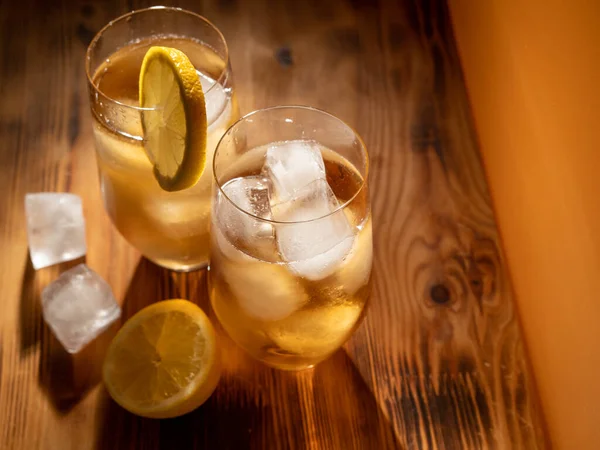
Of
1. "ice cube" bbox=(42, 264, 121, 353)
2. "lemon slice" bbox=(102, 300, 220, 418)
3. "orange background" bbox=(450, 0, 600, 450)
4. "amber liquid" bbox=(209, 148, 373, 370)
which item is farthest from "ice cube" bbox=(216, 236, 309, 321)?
"orange background" bbox=(450, 0, 600, 450)

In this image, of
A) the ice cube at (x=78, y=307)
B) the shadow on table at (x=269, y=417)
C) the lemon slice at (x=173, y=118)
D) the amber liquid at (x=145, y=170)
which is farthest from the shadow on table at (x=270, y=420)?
the lemon slice at (x=173, y=118)

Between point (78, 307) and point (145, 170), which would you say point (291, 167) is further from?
point (78, 307)

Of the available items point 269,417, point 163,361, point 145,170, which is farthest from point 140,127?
point 269,417

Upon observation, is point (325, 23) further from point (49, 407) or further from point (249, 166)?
point (49, 407)

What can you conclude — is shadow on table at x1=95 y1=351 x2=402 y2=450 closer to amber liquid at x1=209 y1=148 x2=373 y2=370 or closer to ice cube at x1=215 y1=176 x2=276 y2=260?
amber liquid at x1=209 y1=148 x2=373 y2=370

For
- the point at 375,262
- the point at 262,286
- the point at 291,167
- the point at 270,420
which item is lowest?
the point at 270,420

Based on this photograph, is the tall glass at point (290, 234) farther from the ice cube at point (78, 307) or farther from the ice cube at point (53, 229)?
the ice cube at point (53, 229)

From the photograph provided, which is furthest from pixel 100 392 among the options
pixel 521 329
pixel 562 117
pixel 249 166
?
pixel 562 117
